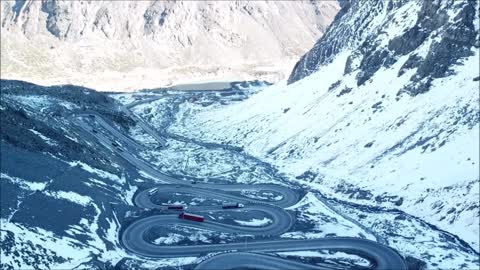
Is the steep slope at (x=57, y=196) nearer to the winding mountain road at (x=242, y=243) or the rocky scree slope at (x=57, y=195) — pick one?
the rocky scree slope at (x=57, y=195)

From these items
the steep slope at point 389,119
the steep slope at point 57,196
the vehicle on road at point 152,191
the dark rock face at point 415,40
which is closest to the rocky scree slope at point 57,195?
the steep slope at point 57,196

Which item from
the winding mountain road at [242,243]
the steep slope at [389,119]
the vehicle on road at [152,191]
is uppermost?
the steep slope at [389,119]

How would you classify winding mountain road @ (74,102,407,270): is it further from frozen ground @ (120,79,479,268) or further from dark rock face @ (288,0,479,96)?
dark rock face @ (288,0,479,96)

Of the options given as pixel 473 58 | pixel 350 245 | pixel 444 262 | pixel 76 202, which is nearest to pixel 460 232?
pixel 444 262

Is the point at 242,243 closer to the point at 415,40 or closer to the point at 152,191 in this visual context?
the point at 152,191

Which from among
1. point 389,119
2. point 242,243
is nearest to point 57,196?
point 242,243
